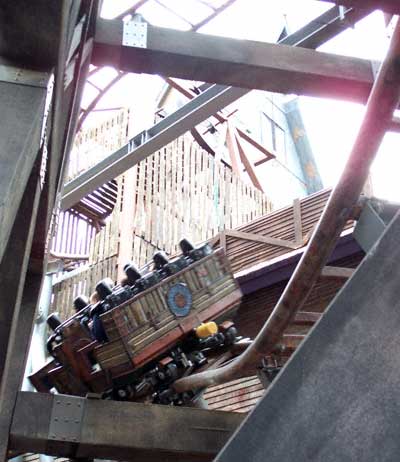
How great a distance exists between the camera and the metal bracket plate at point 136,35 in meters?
4.41

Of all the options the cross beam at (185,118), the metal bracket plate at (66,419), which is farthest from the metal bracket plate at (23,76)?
the metal bracket plate at (66,419)

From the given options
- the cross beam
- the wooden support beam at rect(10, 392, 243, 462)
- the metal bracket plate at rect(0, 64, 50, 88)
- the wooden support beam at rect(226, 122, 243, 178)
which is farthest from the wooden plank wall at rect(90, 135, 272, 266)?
the metal bracket plate at rect(0, 64, 50, 88)

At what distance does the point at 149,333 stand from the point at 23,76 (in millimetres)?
2928

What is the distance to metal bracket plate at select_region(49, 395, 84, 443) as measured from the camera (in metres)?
4.95

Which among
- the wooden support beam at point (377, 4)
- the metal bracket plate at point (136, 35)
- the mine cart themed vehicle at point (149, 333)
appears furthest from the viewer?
the mine cart themed vehicle at point (149, 333)

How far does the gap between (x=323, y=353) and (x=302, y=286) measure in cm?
190

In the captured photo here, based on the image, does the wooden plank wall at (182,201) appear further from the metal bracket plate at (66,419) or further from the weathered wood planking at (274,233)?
the metal bracket plate at (66,419)

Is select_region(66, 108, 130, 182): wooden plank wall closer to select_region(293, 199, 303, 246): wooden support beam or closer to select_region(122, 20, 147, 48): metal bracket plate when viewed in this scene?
select_region(293, 199, 303, 246): wooden support beam

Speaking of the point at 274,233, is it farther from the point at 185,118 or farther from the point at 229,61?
the point at 229,61

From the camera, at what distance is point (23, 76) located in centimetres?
291

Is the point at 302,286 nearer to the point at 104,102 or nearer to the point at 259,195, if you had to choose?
the point at 259,195

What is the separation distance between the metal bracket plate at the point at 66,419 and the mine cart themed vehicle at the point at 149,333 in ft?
1.39

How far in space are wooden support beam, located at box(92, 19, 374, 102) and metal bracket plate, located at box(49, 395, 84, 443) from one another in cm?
239

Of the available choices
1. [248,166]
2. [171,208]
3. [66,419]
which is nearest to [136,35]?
[66,419]
